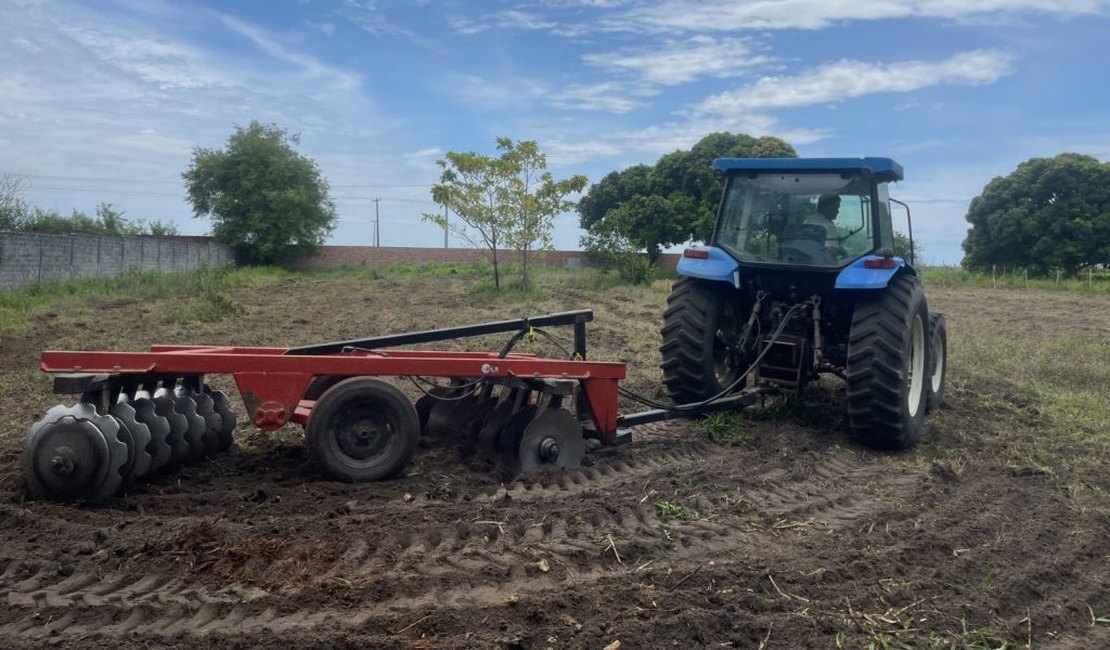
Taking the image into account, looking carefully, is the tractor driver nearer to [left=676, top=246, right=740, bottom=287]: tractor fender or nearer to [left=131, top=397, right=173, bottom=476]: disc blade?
[left=676, top=246, right=740, bottom=287]: tractor fender

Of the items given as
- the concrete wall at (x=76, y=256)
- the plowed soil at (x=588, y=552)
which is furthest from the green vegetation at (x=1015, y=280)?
the plowed soil at (x=588, y=552)

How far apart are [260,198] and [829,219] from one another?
1302 inches

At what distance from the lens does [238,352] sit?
6.16 metres

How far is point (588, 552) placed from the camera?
14.6 feet

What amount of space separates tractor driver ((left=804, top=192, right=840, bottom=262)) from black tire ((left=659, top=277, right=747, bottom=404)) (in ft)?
2.93

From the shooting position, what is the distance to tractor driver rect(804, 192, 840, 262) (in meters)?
7.59

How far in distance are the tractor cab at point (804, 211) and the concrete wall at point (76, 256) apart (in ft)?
52.1

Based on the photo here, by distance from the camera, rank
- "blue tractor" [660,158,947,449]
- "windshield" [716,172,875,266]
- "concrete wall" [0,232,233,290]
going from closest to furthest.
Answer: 1. "blue tractor" [660,158,947,449]
2. "windshield" [716,172,875,266]
3. "concrete wall" [0,232,233,290]

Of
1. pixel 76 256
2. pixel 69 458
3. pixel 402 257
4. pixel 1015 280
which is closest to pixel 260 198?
pixel 402 257

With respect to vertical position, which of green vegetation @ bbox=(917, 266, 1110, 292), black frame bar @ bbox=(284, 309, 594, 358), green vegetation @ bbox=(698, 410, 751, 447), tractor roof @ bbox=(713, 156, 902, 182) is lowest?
green vegetation @ bbox=(698, 410, 751, 447)

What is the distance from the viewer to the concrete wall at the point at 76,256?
18719mm

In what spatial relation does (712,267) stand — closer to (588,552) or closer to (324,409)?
(324,409)

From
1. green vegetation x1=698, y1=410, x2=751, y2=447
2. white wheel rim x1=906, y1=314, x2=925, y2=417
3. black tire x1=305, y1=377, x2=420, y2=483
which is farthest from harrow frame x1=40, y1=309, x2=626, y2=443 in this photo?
white wheel rim x1=906, y1=314, x2=925, y2=417

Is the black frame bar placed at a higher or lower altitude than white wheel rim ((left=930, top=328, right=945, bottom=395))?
higher
